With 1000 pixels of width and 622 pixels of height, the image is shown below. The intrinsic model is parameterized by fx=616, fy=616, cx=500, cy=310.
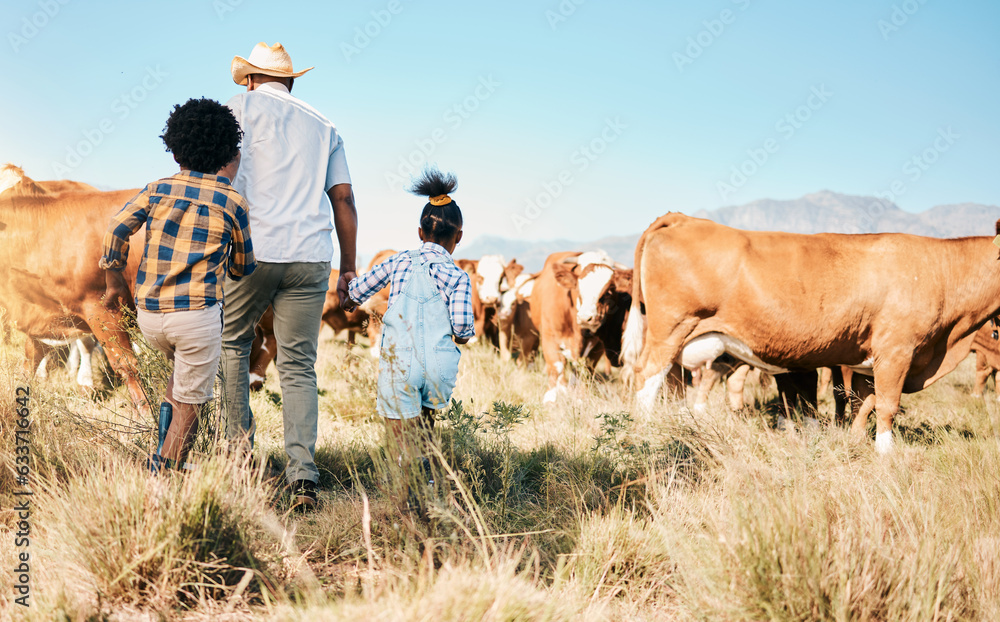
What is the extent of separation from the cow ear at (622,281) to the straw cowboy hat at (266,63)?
17.5ft

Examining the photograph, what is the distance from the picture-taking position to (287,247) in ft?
10.7

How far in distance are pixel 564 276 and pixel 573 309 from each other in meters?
0.49

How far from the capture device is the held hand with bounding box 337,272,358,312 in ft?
10.9

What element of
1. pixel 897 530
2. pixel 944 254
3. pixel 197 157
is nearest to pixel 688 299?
pixel 944 254

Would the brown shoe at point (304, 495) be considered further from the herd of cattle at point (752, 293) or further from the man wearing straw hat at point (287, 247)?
the herd of cattle at point (752, 293)

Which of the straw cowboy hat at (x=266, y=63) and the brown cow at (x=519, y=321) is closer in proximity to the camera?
the straw cowboy hat at (x=266, y=63)

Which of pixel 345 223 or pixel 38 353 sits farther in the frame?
pixel 38 353

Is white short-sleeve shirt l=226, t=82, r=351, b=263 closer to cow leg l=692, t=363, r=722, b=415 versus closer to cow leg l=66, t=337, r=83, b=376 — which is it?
cow leg l=66, t=337, r=83, b=376

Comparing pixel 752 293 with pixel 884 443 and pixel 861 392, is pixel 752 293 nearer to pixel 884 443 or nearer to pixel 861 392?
pixel 884 443

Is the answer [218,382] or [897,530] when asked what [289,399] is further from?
[897,530]

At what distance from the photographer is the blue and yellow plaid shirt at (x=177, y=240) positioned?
8.80ft

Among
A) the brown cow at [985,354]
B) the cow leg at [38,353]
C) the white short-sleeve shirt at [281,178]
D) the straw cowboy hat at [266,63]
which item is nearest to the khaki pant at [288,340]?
the white short-sleeve shirt at [281,178]

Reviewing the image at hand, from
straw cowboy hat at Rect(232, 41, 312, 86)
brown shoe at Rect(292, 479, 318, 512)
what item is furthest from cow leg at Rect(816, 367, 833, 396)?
straw cowboy hat at Rect(232, 41, 312, 86)

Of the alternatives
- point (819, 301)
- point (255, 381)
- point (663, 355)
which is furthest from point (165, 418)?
point (819, 301)
